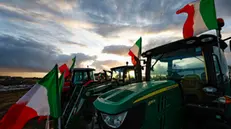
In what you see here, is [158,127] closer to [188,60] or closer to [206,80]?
[206,80]

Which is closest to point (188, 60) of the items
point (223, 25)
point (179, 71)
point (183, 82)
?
point (179, 71)

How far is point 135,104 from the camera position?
182 cm

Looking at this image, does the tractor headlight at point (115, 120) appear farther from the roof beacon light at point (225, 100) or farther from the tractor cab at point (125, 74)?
the tractor cab at point (125, 74)

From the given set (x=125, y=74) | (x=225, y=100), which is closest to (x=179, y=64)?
(x=225, y=100)

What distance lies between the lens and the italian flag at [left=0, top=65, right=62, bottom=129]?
2293mm

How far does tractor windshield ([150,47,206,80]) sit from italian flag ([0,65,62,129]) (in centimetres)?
224

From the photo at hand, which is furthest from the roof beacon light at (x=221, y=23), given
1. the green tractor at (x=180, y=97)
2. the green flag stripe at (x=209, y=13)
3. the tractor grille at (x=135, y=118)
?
the tractor grille at (x=135, y=118)

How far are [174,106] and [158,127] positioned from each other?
0.49 metres

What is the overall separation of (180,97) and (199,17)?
170cm

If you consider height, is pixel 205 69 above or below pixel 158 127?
above

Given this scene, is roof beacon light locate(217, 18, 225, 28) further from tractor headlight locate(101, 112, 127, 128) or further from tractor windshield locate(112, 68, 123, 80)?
tractor windshield locate(112, 68, 123, 80)

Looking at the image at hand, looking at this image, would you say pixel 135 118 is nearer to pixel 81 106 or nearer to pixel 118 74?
pixel 81 106

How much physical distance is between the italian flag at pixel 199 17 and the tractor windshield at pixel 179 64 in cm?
50

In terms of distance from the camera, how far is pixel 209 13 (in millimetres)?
2676
